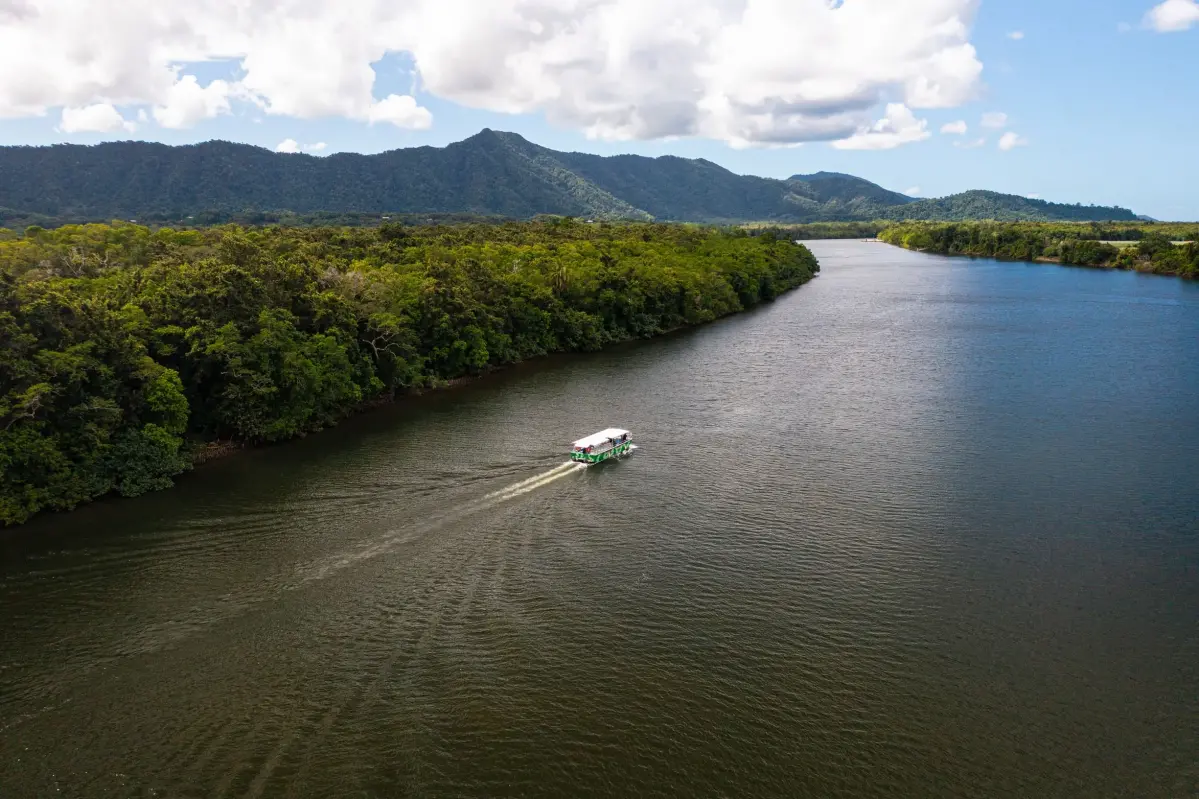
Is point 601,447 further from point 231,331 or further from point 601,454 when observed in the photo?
point 231,331

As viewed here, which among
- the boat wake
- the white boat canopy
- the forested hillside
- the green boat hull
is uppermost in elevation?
the forested hillside

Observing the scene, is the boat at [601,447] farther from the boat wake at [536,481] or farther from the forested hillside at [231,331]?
the forested hillside at [231,331]

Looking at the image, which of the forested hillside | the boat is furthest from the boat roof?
→ the forested hillside

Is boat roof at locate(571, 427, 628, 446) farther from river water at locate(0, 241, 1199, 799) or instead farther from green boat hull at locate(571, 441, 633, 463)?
river water at locate(0, 241, 1199, 799)

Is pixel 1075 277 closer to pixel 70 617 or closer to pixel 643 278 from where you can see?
pixel 643 278

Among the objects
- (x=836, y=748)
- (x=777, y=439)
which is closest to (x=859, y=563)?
(x=836, y=748)

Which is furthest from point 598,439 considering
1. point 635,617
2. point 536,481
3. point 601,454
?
point 635,617

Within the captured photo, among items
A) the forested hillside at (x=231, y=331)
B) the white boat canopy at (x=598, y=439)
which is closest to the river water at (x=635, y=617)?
the white boat canopy at (x=598, y=439)
